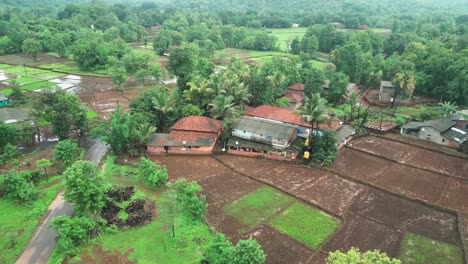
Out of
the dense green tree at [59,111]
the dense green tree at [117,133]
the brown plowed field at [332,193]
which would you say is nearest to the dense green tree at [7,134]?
the dense green tree at [59,111]

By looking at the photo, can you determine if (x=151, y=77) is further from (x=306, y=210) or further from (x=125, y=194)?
(x=306, y=210)

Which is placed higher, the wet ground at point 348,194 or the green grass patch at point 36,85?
the green grass patch at point 36,85

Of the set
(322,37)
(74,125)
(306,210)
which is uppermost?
(322,37)

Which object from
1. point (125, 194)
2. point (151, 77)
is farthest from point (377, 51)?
point (125, 194)

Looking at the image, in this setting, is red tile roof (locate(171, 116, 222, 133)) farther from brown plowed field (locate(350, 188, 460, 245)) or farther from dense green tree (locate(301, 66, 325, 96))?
dense green tree (locate(301, 66, 325, 96))

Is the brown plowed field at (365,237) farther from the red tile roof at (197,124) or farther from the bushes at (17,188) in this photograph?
the bushes at (17,188)

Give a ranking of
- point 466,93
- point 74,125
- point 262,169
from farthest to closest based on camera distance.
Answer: point 466,93, point 74,125, point 262,169

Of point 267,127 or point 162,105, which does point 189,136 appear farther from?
point 267,127

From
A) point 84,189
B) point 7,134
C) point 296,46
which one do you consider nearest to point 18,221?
point 84,189
